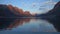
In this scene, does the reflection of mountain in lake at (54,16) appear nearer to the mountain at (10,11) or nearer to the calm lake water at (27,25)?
the calm lake water at (27,25)

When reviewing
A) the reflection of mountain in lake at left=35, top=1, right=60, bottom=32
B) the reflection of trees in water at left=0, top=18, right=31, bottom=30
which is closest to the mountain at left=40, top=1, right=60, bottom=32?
the reflection of mountain in lake at left=35, top=1, right=60, bottom=32

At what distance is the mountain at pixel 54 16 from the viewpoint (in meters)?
4.43

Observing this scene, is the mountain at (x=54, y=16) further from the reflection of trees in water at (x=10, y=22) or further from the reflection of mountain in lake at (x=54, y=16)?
the reflection of trees in water at (x=10, y=22)

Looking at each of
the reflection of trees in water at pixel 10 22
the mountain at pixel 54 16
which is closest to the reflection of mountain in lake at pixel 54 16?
the mountain at pixel 54 16

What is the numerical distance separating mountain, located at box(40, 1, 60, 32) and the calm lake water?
0.31 feet

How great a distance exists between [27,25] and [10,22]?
0.45m

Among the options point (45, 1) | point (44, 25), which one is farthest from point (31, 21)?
point (45, 1)

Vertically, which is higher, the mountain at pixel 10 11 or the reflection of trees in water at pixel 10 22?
the mountain at pixel 10 11

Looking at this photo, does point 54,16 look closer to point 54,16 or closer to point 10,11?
point 54,16

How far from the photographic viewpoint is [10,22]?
449cm

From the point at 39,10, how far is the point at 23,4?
1.46ft

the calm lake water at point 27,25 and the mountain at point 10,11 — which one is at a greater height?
the mountain at point 10,11

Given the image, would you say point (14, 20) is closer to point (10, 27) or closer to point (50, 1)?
point (10, 27)

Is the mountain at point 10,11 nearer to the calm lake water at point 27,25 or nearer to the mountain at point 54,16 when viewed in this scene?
the calm lake water at point 27,25
